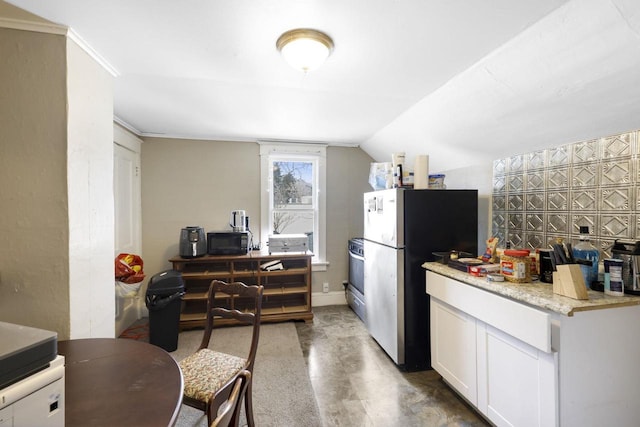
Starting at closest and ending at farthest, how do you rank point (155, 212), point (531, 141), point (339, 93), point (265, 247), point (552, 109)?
point (552, 109) → point (531, 141) → point (339, 93) → point (155, 212) → point (265, 247)

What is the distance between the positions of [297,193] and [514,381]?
2982 millimetres

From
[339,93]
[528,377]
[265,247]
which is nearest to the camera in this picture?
[528,377]

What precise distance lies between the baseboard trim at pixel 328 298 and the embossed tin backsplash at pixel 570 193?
212 cm

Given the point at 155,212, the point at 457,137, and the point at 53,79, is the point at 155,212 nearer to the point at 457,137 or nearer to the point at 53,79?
the point at 53,79

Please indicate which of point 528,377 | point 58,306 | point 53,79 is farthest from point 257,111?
point 528,377

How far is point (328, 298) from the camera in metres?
3.85

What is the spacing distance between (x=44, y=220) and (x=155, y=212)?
2.05 meters

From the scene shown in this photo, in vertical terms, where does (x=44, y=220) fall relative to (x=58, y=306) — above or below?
above

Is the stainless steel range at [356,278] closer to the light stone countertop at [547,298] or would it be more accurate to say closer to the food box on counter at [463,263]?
the food box on counter at [463,263]

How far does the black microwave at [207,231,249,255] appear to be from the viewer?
3.21m

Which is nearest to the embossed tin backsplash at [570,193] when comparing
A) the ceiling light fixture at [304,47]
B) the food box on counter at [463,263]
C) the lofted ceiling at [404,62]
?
the lofted ceiling at [404,62]

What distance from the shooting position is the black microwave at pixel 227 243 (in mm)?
3209

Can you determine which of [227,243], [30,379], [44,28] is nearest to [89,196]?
[44,28]

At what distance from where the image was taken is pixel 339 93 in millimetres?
2227
